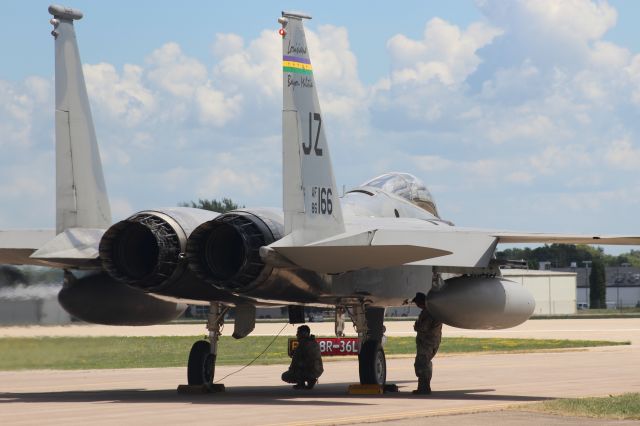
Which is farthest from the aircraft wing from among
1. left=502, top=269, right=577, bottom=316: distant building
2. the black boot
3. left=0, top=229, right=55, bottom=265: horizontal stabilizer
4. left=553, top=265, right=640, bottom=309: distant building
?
left=553, top=265, right=640, bottom=309: distant building

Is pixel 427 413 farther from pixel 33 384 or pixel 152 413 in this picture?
pixel 33 384

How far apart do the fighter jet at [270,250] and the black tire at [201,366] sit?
0.02 metres

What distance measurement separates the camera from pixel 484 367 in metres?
25.7

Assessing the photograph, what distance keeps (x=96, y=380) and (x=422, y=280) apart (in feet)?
25.0

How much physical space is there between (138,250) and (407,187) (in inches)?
240

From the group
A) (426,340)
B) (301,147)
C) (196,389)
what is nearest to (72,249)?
(196,389)

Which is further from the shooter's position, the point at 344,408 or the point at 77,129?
the point at 77,129

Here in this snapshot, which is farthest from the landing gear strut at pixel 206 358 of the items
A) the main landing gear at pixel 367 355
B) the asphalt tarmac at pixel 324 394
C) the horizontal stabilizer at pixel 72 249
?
the horizontal stabilizer at pixel 72 249

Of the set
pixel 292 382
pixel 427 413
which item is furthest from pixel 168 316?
pixel 427 413

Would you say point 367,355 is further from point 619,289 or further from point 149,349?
point 619,289

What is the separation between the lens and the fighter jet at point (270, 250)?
1595 centimetres

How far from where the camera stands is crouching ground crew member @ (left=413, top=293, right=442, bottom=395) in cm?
1833

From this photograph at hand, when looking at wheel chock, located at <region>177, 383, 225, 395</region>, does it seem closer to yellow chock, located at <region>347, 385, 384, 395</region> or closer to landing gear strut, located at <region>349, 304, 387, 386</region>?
yellow chock, located at <region>347, 385, 384, 395</region>

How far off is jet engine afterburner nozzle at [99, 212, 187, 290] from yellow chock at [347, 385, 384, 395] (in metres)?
3.77
